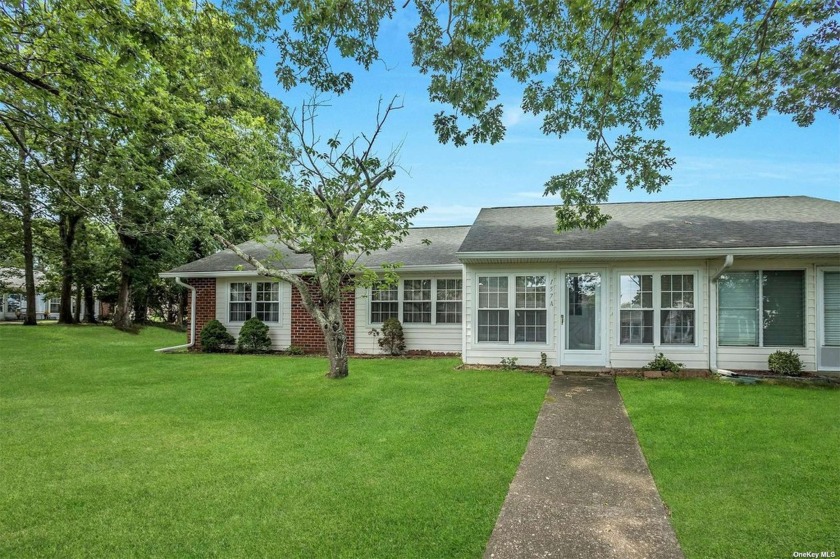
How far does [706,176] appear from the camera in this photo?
1315 cm

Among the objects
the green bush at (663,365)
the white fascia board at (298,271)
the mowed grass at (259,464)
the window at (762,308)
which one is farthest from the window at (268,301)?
the window at (762,308)

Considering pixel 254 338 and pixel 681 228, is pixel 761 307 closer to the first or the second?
pixel 681 228

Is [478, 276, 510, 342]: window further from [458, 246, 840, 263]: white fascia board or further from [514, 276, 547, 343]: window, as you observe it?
[458, 246, 840, 263]: white fascia board

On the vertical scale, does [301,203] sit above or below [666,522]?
above

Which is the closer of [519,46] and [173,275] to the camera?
[519,46]

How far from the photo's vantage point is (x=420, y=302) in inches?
492

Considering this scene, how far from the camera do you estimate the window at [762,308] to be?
8.90 m

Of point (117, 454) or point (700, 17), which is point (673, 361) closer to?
point (700, 17)

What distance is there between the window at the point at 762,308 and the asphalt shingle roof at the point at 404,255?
5.92 metres

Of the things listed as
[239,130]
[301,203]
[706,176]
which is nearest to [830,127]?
[706,176]

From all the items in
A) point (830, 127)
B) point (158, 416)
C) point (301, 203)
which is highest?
point (830, 127)

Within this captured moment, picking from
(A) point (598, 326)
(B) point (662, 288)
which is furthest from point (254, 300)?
(B) point (662, 288)

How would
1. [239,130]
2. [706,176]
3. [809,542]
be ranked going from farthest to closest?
[239,130] < [706,176] < [809,542]

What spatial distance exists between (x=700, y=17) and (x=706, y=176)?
23.9ft
